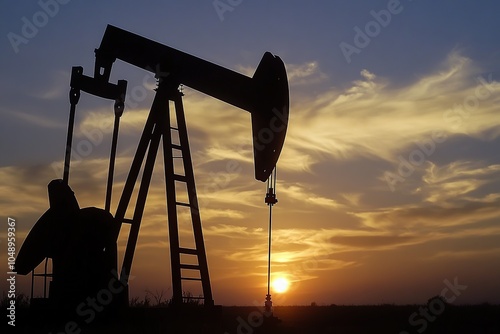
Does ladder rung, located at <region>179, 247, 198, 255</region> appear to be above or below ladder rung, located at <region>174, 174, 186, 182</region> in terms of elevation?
below

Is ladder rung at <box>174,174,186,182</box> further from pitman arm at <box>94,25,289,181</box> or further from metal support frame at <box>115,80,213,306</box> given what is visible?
pitman arm at <box>94,25,289,181</box>

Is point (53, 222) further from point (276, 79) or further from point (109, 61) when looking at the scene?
point (276, 79)

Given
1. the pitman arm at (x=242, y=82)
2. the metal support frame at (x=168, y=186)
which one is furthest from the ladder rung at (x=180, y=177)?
the pitman arm at (x=242, y=82)

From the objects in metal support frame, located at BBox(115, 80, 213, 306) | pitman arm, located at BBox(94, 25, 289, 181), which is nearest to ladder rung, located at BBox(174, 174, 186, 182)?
metal support frame, located at BBox(115, 80, 213, 306)

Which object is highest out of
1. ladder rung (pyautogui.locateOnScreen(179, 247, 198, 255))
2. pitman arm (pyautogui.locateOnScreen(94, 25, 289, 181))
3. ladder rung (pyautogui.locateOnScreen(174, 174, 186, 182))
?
pitman arm (pyautogui.locateOnScreen(94, 25, 289, 181))

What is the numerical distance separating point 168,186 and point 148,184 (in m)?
0.48

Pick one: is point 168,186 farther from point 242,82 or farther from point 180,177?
point 242,82

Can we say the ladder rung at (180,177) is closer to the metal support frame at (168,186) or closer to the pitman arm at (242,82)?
the metal support frame at (168,186)

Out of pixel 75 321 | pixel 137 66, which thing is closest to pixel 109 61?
pixel 137 66

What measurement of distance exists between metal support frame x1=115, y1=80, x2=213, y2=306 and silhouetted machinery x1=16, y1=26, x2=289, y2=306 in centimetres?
2

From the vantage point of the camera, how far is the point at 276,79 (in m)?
11.2

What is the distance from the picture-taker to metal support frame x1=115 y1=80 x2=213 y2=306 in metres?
11.3

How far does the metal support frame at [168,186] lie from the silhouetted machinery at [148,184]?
17 mm

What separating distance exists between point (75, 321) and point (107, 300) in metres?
0.60
